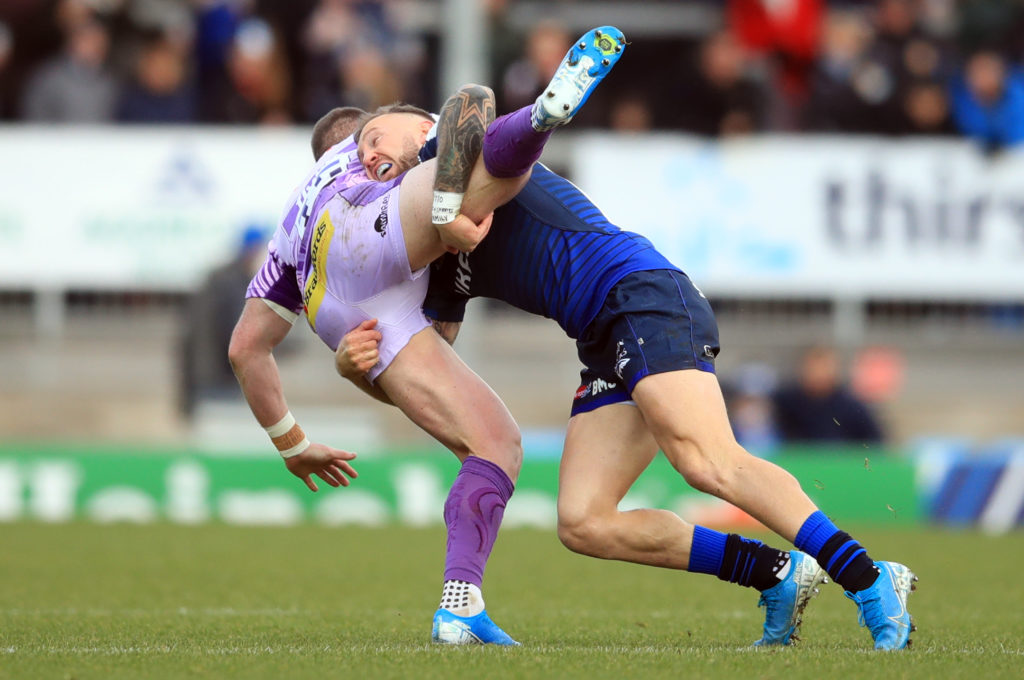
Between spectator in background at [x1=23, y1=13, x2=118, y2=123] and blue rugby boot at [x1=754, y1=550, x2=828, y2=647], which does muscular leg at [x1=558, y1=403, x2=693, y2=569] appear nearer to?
blue rugby boot at [x1=754, y1=550, x2=828, y2=647]

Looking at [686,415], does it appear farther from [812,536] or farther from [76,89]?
[76,89]

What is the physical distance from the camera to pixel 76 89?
46.5 ft

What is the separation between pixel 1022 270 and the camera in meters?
14.3

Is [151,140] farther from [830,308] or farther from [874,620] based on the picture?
[874,620]

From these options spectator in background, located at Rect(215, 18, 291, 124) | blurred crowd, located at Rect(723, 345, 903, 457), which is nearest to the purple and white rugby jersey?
blurred crowd, located at Rect(723, 345, 903, 457)

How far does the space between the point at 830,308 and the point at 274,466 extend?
16.9 ft

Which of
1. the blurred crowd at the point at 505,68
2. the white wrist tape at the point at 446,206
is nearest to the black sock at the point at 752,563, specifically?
the white wrist tape at the point at 446,206

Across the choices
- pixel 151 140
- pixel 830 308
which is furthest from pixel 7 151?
pixel 830 308

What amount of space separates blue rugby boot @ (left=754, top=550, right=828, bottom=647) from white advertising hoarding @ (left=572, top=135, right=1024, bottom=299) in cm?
866

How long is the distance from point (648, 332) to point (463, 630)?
45.8 inches

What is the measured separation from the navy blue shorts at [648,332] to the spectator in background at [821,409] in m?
7.85

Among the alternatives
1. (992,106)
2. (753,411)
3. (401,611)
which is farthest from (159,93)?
(401,611)

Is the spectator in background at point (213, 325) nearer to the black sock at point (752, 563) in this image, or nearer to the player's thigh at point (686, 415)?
the black sock at point (752, 563)

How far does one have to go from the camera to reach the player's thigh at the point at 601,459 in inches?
219
